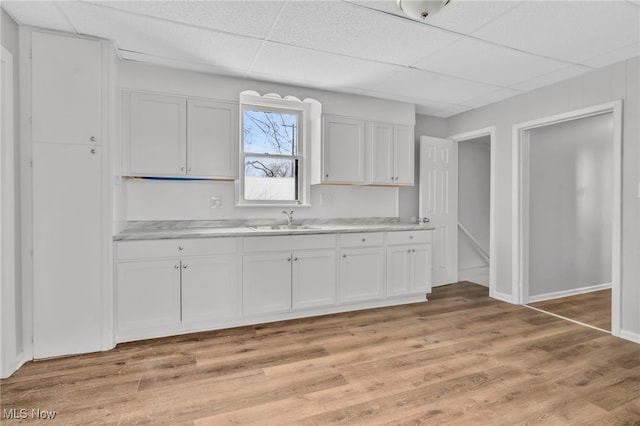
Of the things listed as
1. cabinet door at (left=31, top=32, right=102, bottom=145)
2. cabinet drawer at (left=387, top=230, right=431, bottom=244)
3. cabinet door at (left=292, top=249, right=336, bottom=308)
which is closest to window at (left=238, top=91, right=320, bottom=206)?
cabinet door at (left=292, top=249, right=336, bottom=308)

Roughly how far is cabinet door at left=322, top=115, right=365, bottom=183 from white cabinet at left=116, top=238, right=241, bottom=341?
54.4 inches

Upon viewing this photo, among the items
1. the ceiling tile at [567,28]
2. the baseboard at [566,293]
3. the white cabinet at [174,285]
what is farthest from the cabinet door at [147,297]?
the baseboard at [566,293]

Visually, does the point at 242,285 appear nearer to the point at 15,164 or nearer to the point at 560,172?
the point at 15,164

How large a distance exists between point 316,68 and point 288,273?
1955 mm

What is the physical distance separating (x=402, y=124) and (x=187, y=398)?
356cm

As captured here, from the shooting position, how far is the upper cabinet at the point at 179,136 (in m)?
3.04

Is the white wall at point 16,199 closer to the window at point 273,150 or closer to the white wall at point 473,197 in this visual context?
the window at point 273,150

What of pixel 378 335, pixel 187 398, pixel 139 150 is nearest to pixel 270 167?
pixel 139 150

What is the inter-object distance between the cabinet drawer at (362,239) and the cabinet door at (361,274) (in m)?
0.05

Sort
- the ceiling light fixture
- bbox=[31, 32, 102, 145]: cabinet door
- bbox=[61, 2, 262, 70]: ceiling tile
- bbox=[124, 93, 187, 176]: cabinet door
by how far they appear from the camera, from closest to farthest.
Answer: the ceiling light fixture < bbox=[61, 2, 262, 70]: ceiling tile < bbox=[31, 32, 102, 145]: cabinet door < bbox=[124, 93, 187, 176]: cabinet door

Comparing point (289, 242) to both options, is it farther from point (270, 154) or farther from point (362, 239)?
point (270, 154)

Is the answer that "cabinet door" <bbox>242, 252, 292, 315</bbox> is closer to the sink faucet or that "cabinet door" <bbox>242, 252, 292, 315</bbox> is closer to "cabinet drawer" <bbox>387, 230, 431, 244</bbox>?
the sink faucet

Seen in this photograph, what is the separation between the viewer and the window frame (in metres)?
3.69

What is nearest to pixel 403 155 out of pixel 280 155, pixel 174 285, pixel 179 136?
pixel 280 155
